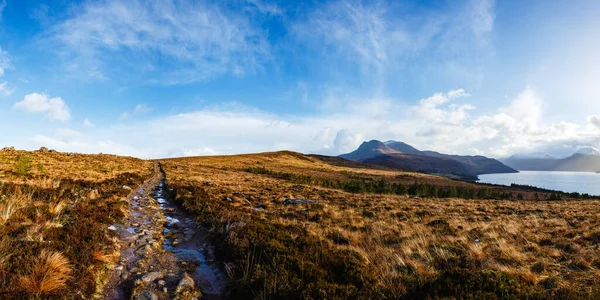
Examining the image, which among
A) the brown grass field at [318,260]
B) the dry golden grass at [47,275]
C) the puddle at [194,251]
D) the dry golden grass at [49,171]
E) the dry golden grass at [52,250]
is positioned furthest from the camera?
the dry golden grass at [49,171]

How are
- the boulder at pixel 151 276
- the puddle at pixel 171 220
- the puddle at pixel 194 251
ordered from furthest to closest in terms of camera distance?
the puddle at pixel 171 220 → the puddle at pixel 194 251 → the boulder at pixel 151 276

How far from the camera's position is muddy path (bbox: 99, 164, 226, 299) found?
6.12m

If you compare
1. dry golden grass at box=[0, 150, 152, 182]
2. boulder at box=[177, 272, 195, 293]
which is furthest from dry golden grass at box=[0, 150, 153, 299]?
dry golden grass at box=[0, 150, 152, 182]

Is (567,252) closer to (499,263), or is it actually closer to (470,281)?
(499,263)

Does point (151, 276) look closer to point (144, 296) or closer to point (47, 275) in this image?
point (144, 296)

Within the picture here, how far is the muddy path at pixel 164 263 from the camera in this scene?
6.12 m

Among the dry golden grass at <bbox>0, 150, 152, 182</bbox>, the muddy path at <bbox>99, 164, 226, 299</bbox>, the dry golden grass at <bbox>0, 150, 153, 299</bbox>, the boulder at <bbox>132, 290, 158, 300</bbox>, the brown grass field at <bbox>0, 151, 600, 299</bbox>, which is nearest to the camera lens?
the dry golden grass at <bbox>0, 150, 153, 299</bbox>

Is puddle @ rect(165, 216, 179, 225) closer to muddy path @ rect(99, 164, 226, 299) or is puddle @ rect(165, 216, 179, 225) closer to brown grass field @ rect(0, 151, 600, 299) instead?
muddy path @ rect(99, 164, 226, 299)

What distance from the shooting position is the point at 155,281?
6.58 metres

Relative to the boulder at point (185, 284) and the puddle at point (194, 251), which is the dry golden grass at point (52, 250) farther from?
the puddle at point (194, 251)

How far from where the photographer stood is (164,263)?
306 inches

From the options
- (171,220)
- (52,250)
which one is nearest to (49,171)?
(171,220)

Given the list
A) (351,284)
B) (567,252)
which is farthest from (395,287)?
(567,252)

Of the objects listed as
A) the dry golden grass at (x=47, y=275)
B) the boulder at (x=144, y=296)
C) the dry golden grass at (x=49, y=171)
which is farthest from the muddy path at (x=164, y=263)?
the dry golden grass at (x=49, y=171)
